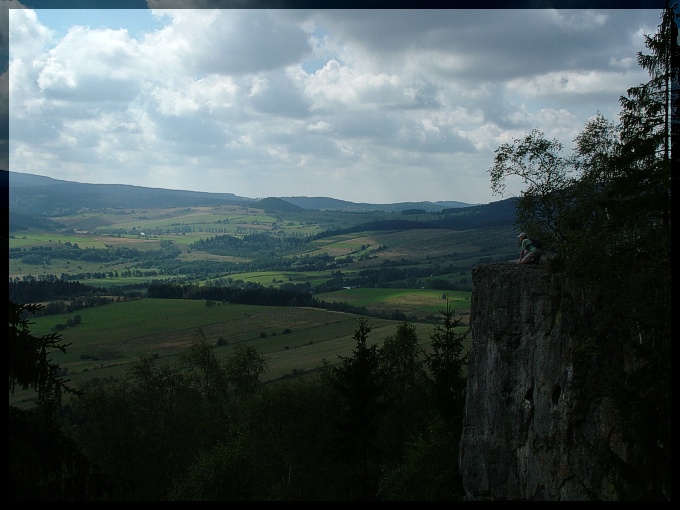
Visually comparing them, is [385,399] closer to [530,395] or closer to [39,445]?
[530,395]

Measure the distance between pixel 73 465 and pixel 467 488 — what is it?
16206 millimetres

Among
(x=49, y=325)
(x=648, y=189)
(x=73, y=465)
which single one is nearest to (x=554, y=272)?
Answer: (x=648, y=189)

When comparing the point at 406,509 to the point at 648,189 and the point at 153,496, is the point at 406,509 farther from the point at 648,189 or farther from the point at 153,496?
the point at 153,496

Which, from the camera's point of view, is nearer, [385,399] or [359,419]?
[359,419]

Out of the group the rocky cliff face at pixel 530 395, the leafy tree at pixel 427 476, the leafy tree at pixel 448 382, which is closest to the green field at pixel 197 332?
the leafy tree at pixel 448 382

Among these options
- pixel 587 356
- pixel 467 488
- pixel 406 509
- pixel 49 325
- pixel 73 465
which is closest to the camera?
pixel 406 509

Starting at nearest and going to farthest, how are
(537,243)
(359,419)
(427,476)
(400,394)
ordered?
1. (537,243)
2. (427,476)
3. (359,419)
4. (400,394)

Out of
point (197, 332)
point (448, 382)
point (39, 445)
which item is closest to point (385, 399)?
point (448, 382)

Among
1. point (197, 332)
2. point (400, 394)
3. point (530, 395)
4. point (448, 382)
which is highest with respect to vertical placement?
point (530, 395)

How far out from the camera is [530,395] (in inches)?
803

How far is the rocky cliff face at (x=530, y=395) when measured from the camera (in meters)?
18.0

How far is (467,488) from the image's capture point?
22.7 m

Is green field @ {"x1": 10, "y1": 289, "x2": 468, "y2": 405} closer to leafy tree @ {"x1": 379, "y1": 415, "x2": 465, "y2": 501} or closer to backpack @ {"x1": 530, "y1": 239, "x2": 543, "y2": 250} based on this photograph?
leafy tree @ {"x1": 379, "y1": 415, "x2": 465, "y2": 501}

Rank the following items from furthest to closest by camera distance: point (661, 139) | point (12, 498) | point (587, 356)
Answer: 1. point (587, 356)
2. point (661, 139)
3. point (12, 498)
